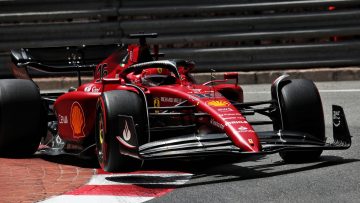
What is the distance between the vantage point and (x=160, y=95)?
9.01 metres

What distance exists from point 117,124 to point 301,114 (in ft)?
5.14

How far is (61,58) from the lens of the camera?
37.2 feet

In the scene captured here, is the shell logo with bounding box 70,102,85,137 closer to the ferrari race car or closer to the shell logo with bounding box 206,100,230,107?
the ferrari race car

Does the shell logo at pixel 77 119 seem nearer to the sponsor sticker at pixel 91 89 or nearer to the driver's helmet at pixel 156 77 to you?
the sponsor sticker at pixel 91 89

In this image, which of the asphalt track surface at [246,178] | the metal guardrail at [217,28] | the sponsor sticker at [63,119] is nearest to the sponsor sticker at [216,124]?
the asphalt track surface at [246,178]

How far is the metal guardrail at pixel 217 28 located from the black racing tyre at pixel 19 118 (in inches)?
227

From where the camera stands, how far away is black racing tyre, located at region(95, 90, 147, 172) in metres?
8.34

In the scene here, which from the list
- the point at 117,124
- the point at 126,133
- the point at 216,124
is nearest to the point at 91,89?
the point at 117,124

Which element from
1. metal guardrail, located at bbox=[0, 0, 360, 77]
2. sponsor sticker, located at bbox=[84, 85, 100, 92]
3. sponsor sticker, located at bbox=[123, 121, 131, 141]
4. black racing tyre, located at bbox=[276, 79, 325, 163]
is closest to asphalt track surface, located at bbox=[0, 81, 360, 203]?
black racing tyre, located at bbox=[276, 79, 325, 163]

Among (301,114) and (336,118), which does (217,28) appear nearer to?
(301,114)

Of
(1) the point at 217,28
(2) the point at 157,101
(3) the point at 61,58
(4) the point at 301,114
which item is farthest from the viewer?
(1) the point at 217,28

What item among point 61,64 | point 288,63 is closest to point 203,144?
point 61,64

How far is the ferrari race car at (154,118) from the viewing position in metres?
8.18

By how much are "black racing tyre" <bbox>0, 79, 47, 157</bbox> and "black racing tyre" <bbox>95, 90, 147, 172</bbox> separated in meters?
1.61
